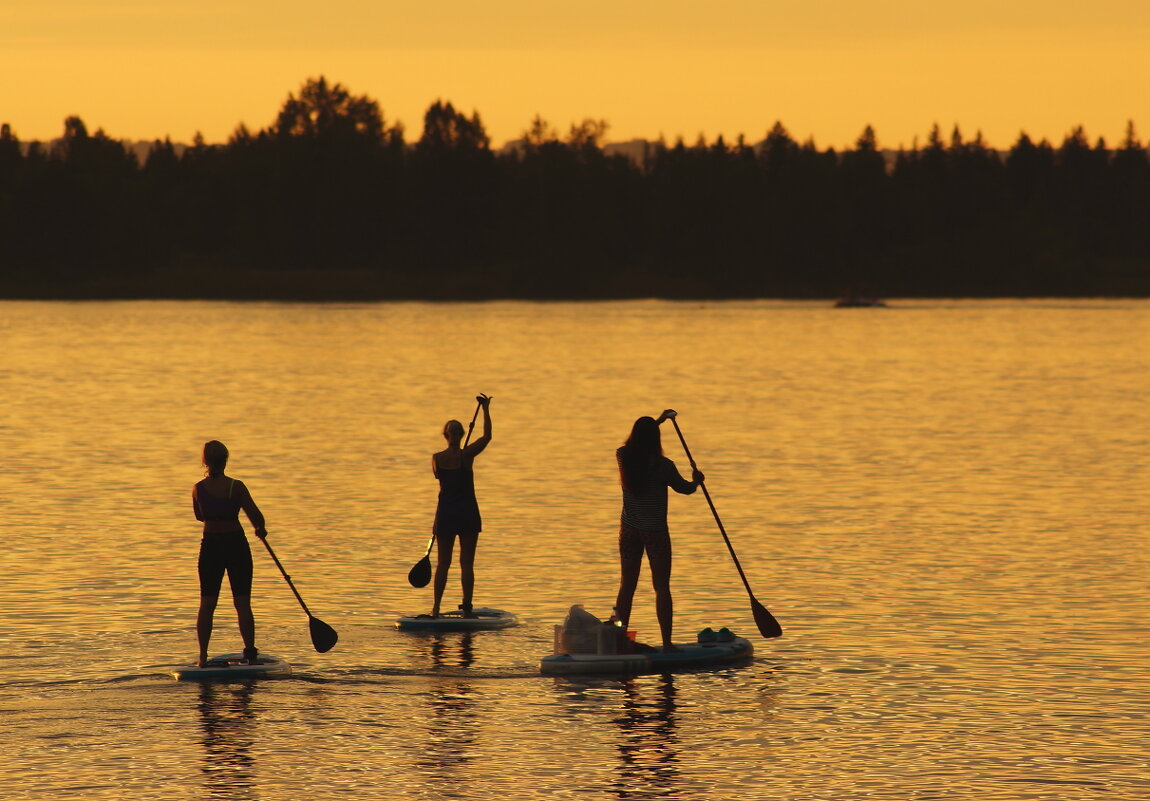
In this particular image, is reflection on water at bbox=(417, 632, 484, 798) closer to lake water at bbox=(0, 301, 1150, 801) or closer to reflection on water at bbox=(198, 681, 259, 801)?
lake water at bbox=(0, 301, 1150, 801)

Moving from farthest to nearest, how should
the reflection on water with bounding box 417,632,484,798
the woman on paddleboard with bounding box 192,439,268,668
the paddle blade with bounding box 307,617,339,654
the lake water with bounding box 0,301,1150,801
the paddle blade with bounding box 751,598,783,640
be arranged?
the paddle blade with bounding box 751,598,783,640 → the paddle blade with bounding box 307,617,339,654 → the woman on paddleboard with bounding box 192,439,268,668 → the lake water with bounding box 0,301,1150,801 → the reflection on water with bounding box 417,632,484,798

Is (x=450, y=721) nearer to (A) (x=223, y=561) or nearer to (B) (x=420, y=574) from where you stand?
(A) (x=223, y=561)

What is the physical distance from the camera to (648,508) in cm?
1714

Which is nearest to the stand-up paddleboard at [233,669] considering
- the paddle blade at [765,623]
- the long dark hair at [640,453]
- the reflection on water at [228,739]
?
the reflection on water at [228,739]

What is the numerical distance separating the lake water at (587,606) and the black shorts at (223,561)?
34.2 inches


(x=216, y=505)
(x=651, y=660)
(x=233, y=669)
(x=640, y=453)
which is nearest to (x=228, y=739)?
(x=233, y=669)

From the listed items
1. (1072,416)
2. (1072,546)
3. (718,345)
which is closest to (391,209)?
(718,345)

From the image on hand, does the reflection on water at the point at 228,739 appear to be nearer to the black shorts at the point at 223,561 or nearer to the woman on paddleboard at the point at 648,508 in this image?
the black shorts at the point at 223,561

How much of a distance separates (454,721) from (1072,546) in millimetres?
13309

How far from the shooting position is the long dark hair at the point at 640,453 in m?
16.9

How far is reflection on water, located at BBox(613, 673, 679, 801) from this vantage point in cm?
1301

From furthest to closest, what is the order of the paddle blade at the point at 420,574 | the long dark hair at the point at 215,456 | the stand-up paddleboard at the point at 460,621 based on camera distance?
the paddle blade at the point at 420,574 < the stand-up paddleboard at the point at 460,621 < the long dark hair at the point at 215,456

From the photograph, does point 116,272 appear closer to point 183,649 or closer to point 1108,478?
point 1108,478

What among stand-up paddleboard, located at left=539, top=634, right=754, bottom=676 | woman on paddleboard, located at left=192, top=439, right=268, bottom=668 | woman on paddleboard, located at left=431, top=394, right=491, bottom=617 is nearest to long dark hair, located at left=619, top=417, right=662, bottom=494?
stand-up paddleboard, located at left=539, top=634, right=754, bottom=676
